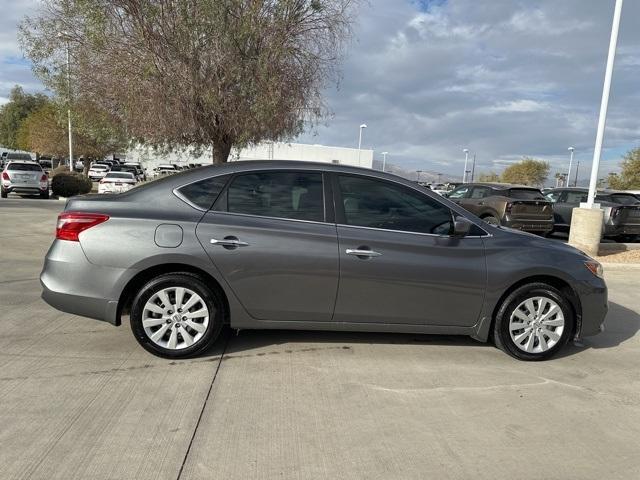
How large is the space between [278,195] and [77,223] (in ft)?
5.43

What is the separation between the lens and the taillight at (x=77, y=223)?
4.14m

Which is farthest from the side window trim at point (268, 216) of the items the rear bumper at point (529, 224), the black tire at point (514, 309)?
the rear bumper at point (529, 224)

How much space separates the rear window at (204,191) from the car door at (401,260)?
101 centimetres

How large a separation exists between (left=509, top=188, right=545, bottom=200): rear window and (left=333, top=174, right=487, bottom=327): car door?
9.47 meters

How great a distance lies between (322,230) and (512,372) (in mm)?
2043

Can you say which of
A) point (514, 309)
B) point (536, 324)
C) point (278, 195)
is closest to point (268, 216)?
point (278, 195)

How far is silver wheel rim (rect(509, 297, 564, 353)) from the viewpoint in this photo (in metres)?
4.57

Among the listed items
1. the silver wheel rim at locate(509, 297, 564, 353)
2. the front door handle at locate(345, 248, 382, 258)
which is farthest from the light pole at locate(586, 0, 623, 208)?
the front door handle at locate(345, 248, 382, 258)

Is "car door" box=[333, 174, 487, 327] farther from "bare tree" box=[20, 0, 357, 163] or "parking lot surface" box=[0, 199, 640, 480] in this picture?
"bare tree" box=[20, 0, 357, 163]

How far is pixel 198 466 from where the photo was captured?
2.85 metres

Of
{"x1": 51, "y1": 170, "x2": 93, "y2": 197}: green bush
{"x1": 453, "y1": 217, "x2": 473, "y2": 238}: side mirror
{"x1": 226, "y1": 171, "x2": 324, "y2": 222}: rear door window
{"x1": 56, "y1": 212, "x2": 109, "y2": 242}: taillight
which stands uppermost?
{"x1": 226, "y1": 171, "x2": 324, "y2": 222}: rear door window

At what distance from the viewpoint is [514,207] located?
12609 mm

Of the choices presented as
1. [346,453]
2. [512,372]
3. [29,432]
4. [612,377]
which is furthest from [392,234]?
[29,432]

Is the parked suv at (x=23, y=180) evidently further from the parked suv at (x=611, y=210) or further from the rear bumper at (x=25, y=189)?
the parked suv at (x=611, y=210)
